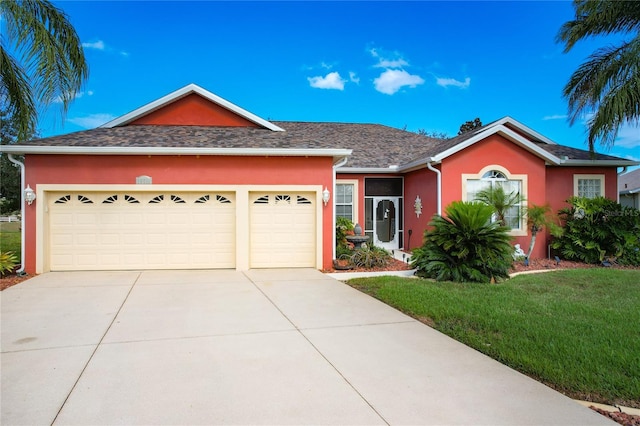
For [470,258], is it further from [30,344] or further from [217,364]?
[30,344]

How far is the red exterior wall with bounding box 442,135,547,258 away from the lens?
13.2 meters

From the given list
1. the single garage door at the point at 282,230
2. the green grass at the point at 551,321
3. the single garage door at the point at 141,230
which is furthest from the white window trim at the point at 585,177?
the single garage door at the point at 141,230

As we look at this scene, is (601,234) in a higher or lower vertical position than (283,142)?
lower

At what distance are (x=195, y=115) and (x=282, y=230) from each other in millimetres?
5587

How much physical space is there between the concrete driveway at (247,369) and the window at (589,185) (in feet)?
37.2

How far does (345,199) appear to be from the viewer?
15.3m

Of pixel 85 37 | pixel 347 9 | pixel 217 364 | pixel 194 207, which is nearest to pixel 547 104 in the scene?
pixel 347 9

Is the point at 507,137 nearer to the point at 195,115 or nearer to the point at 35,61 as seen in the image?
the point at 195,115

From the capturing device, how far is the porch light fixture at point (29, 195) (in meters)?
10.4

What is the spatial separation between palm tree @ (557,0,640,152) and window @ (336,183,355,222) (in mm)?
7705

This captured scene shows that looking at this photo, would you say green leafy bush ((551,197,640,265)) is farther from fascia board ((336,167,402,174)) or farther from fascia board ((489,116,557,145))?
fascia board ((336,167,402,174))

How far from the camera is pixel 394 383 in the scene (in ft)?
13.3

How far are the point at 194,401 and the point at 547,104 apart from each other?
22494 millimetres

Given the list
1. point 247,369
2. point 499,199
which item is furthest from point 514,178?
point 247,369
